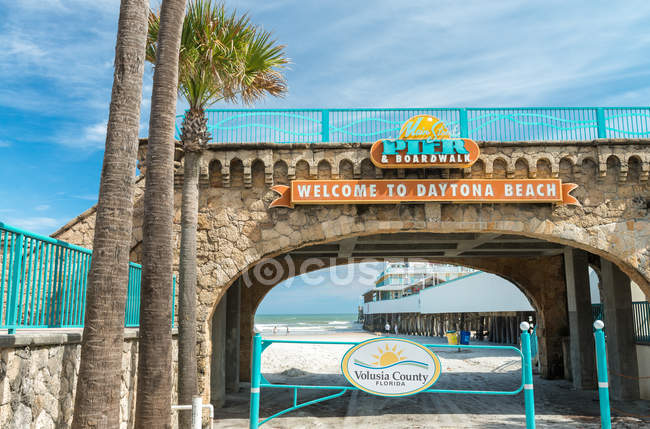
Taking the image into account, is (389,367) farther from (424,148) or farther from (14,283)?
(424,148)

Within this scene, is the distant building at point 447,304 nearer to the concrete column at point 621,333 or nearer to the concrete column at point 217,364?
the concrete column at point 621,333

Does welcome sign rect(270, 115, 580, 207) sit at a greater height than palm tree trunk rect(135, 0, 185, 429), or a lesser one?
greater

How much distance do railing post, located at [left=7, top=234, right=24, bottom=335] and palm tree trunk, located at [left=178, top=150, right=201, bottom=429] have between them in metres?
4.29

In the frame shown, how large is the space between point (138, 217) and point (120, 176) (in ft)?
26.7

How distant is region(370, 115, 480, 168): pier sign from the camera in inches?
517

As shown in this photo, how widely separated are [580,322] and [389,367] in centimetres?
1320

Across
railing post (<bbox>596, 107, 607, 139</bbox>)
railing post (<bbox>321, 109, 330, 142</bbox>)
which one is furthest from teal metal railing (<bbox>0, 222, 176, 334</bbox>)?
railing post (<bbox>596, 107, 607, 139</bbox>)

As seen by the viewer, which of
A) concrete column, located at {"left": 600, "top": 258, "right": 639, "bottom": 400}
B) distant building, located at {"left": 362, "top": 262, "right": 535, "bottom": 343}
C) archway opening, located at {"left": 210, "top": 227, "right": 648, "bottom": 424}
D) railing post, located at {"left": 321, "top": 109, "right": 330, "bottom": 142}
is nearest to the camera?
railing post, located at {"left": 321, "top": 109, "right": 330, "bottom": 142}

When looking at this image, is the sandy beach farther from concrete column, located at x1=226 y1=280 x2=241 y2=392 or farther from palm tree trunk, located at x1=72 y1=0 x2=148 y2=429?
palm tree trunk, located at x1=72 y1=0 x2=148 y2=429

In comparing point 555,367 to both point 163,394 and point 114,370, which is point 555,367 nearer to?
point 163,394

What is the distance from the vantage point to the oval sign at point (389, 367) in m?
8.27

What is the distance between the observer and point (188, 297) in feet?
35.0

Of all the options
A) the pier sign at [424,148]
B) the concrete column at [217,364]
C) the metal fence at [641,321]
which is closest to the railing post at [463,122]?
the pier sign at [424,148]

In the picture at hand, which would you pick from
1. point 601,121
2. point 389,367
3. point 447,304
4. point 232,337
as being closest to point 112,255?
point 389,367
